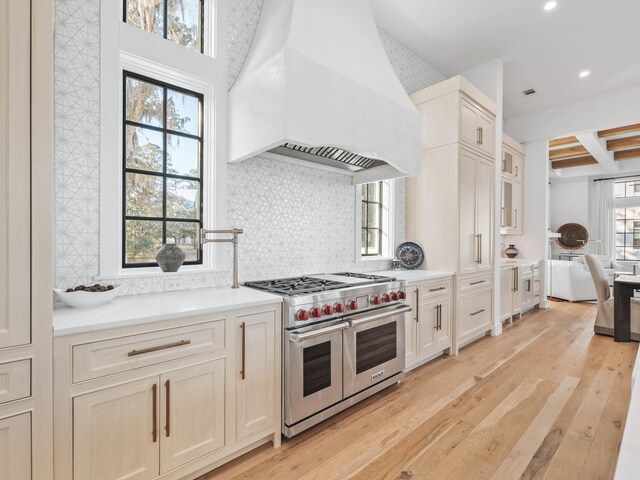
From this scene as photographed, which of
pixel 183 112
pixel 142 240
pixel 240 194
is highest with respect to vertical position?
pixel 183 112

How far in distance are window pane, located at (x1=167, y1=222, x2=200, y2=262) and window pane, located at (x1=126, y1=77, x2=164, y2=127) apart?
70 centimetres

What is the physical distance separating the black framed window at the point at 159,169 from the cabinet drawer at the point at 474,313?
9.28 feet

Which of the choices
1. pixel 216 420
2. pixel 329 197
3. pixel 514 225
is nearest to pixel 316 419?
pixel 216 420

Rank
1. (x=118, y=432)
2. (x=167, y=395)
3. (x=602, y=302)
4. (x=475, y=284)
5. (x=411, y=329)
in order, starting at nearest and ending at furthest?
(x=118, y=432), (x=167, y=395), (x=411, y=329), (x=475, y=284), (x=602, y=302)

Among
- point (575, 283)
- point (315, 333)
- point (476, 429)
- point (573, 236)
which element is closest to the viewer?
point (315, 333)

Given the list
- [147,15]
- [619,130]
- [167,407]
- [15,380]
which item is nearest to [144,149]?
[147,15]

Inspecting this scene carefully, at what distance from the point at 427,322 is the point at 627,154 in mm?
8528

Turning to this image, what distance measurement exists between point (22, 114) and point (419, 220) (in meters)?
3.51

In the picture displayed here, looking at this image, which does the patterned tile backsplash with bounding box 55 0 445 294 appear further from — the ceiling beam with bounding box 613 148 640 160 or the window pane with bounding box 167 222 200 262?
the ceiling beam with bounding box 613 148 640 160

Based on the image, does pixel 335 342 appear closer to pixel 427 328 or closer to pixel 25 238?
pixel 427 328

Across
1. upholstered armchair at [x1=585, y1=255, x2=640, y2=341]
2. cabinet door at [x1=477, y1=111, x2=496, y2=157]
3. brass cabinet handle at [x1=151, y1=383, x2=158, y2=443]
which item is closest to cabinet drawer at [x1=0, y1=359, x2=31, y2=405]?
brass cabinet handle at [x1=151, y1=383, x2=158, y2=443]

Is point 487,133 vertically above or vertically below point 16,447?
above

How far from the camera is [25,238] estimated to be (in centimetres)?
119

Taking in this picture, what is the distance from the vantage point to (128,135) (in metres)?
2.09
